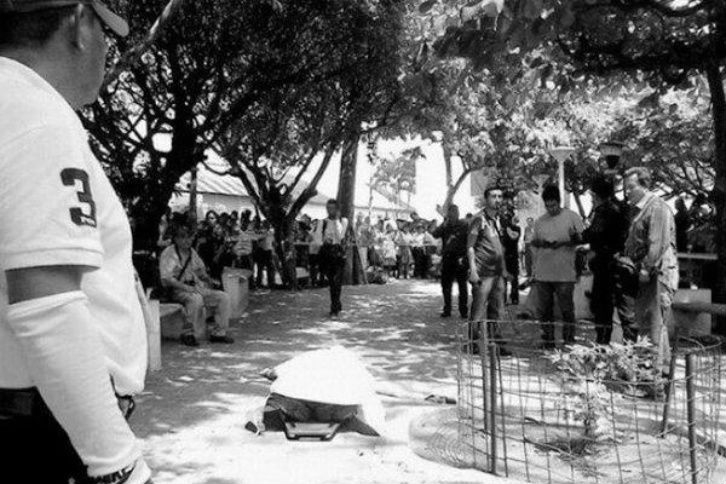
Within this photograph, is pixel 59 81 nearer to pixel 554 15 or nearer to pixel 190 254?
pixel 554 15

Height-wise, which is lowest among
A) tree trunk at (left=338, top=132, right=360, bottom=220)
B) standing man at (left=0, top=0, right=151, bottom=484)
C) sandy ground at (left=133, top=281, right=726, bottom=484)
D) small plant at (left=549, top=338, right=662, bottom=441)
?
sandy ground at (left=133, top=281, right=726, bottom=484)

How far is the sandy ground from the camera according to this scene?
167 inches

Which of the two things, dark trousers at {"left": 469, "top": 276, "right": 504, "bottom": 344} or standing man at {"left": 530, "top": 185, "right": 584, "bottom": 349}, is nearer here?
standing man at {"left": 530, "top": 185, "right": 584, "bottom": 349}

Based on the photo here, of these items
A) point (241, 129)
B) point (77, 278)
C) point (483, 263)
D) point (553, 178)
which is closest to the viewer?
point (77, 278)

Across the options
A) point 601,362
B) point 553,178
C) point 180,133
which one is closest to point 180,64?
point 180,133

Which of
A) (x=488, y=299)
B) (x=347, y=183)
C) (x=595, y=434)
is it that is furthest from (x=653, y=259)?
(x=347, y=183)

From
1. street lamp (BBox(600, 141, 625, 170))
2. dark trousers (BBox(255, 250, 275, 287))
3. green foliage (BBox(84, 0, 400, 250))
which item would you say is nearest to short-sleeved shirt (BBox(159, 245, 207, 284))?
green foliage (BBox(84, 0, 400, 250))

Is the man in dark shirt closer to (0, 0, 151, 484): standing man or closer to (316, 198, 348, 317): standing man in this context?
(316, 198, 348, 317): standing man

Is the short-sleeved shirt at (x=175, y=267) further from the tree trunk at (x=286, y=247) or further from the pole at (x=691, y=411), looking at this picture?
the tree trunk at (x=286, y=247)

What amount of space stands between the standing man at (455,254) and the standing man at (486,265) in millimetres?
2498

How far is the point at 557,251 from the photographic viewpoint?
8.02 metres

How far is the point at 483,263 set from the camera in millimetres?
8250

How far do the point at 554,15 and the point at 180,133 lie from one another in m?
7.33

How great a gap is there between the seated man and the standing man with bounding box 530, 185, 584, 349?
4045 mm
